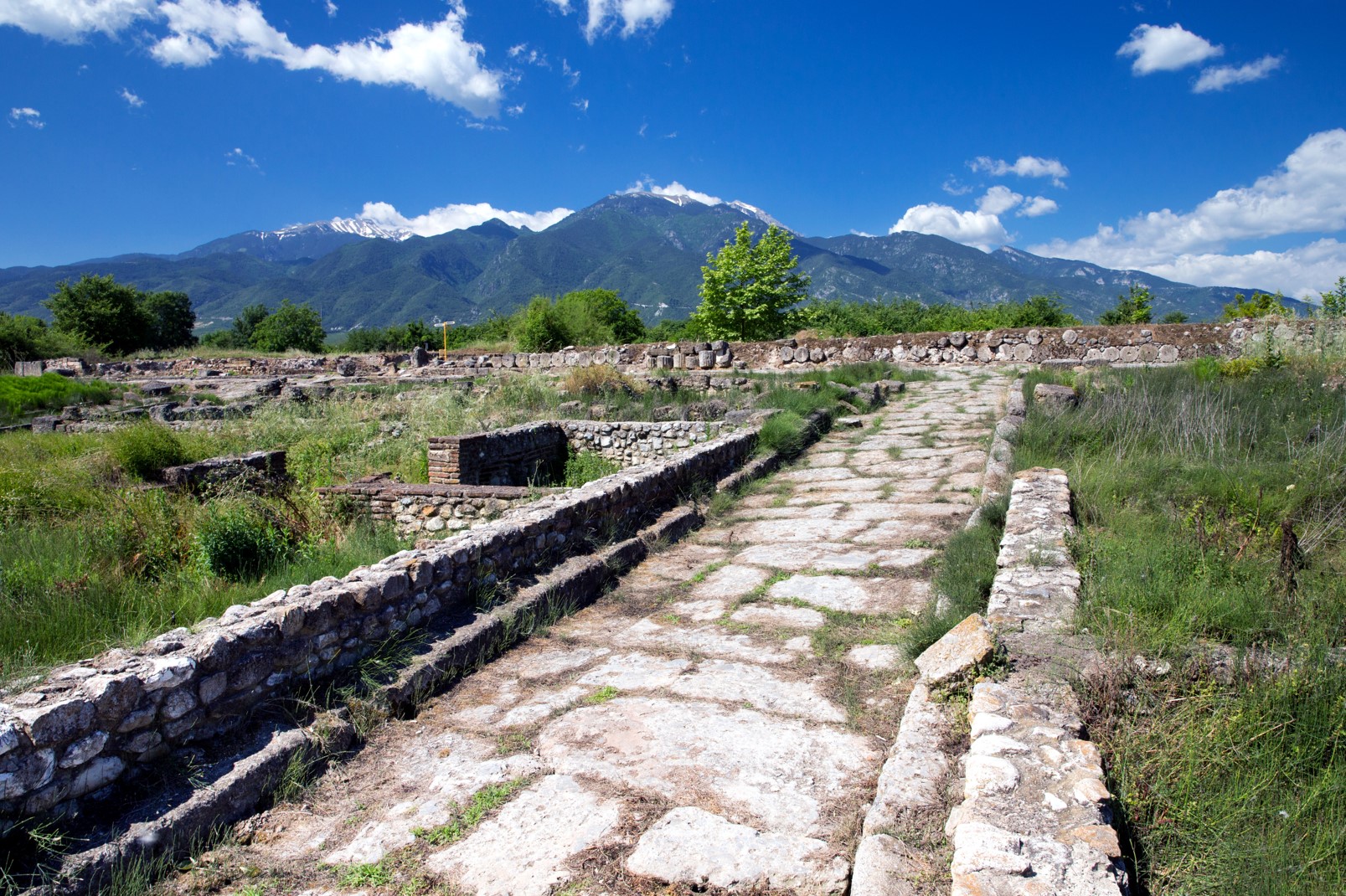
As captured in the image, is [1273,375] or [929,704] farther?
[1273,375]

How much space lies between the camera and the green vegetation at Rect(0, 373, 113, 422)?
594 inches

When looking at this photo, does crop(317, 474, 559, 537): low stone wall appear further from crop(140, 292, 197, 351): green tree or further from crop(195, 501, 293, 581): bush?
crop(140, 292, 197, 351): green tree

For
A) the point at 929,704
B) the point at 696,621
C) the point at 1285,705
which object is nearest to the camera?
the point at 1285,705

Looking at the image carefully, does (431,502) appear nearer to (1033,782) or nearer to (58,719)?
(58,719)

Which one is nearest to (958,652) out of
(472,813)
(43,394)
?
A: (472,813)

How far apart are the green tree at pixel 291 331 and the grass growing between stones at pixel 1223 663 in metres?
52.1

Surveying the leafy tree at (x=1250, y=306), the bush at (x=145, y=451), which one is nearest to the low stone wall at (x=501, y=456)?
the bush at (x=145, y=451)

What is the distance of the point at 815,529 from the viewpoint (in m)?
5.67

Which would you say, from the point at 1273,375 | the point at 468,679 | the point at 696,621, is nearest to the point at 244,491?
the point at 468,679

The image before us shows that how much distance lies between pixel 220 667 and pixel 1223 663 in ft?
11.3

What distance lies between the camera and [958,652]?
277cm

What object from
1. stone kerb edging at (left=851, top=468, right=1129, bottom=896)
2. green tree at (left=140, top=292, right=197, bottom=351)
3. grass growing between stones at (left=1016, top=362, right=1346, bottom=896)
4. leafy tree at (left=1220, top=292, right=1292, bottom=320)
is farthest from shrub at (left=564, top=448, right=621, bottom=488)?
green tree at (left=140, top=292, right=197, bottom=351)

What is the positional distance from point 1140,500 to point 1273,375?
607 cm

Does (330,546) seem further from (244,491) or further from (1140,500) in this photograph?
(1140,500)
